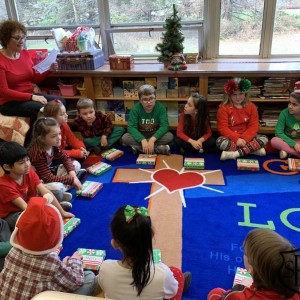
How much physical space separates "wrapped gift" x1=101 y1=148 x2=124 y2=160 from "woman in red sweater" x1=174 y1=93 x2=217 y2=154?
0.55m

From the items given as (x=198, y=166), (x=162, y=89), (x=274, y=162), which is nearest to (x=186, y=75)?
(x=162, y=89)

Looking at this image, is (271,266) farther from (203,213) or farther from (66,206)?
(66,206)

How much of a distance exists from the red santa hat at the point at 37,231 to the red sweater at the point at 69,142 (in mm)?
1566

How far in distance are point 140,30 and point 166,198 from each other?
224 centimetres

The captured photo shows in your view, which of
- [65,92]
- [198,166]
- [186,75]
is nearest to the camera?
[198,166]

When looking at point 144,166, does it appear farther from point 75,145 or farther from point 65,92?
point 65,92

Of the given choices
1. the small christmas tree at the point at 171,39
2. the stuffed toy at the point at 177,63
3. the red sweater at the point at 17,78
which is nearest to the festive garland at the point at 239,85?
the stuffed toy at the point at 177,63

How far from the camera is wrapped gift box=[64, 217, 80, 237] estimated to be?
1.96 metres

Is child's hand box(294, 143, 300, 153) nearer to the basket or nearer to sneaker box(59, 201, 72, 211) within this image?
sneaker box(59, 201, 72, 211)

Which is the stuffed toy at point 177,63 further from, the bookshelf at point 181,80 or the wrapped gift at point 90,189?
the wrapped gift at point 90,189

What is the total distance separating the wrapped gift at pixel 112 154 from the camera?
2.92 metres

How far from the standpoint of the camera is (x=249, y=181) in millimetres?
2480

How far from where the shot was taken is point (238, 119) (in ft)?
9.70

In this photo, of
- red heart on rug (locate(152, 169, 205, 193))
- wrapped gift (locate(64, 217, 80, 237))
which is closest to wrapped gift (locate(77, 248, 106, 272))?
wrapped gift (locate(64, 217, 80, 237))
